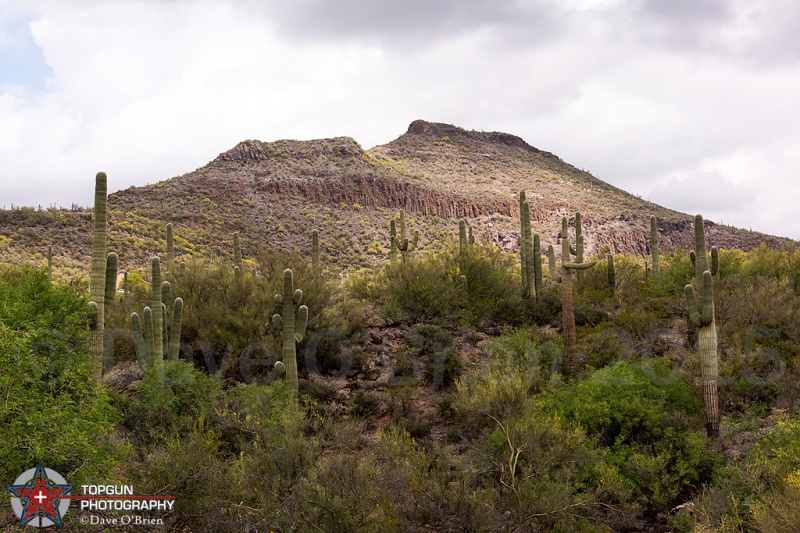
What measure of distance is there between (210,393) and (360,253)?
3565 cm

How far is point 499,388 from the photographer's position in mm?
12422

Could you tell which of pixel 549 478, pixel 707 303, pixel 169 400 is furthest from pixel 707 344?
pixel 169 400

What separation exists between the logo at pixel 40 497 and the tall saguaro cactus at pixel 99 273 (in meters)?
3.61

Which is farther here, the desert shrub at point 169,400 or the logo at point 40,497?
the desert shrub at point 169,400

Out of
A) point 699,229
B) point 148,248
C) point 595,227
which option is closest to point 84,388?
point 699,229

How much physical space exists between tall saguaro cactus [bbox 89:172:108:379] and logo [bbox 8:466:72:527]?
361 cm

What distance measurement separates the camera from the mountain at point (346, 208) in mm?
41031

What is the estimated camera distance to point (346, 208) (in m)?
58.6

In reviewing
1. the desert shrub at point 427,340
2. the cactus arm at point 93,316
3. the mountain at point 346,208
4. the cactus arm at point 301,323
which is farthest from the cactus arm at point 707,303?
the mountain at point 346,208

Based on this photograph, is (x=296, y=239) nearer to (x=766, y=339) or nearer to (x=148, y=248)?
(x=148, y=248)

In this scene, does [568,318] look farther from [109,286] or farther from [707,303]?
[109,286]

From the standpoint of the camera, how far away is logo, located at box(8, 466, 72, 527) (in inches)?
275

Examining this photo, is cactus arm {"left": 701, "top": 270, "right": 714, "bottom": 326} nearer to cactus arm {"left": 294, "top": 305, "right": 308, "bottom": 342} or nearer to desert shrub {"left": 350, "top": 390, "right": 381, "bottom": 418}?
desert shrub {"left": 350, "top": 390, "right": 381, "bottom": 418}

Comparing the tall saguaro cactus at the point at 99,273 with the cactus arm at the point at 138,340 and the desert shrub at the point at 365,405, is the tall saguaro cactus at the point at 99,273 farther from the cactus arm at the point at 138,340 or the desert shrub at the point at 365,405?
the desert shrub at the point at 365,405
